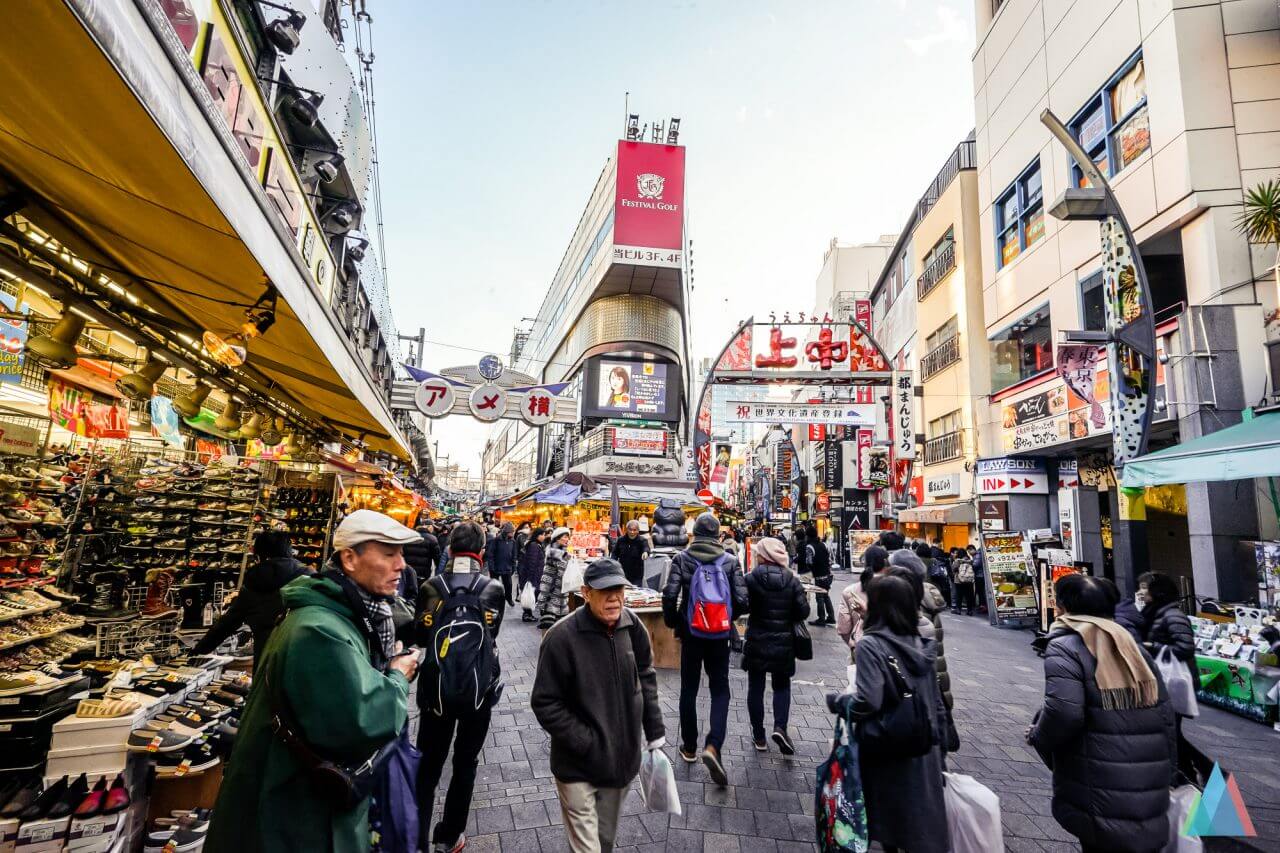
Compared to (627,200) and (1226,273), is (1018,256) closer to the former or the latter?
(1226,273)

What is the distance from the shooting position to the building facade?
30.0ft

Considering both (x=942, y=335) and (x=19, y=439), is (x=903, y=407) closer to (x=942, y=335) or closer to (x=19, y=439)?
(x=942, y=335)

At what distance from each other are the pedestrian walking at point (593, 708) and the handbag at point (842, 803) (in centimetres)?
98

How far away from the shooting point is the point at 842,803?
2.80m

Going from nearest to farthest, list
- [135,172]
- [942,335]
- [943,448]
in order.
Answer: [135,172] < [943,448] < [942,335]

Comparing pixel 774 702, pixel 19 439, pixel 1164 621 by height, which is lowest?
pixel 774 702

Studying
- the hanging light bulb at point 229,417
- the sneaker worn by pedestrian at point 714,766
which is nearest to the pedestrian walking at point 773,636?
the sneaker worn by pedestrian at point 714,766

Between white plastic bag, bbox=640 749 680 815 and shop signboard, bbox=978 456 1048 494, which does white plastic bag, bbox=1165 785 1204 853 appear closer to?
white plastic bag, bbox=640 749 680 815

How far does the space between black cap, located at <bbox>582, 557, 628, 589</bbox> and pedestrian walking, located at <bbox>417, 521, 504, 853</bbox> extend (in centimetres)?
94

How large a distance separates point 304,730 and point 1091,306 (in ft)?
51.9

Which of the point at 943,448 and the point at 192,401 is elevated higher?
the point at 943,448

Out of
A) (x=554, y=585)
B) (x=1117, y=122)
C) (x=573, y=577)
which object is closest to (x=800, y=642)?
(x=573, y=577)

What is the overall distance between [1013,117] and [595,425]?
29101mm

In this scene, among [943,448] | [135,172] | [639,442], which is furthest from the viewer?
[639,442]
